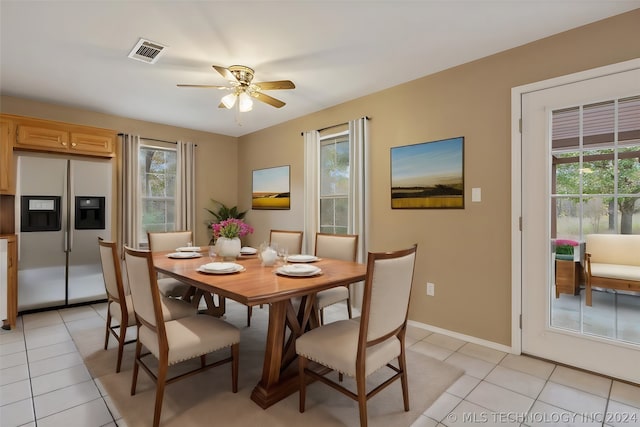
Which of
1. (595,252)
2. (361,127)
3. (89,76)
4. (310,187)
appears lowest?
(595,252)

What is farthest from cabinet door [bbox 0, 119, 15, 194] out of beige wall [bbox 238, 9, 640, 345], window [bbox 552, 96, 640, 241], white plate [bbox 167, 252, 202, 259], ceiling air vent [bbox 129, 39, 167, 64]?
window [bbox 552, 96, 640, 241]

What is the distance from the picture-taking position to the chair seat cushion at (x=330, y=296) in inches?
105

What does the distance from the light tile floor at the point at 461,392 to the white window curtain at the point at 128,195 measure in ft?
5.71

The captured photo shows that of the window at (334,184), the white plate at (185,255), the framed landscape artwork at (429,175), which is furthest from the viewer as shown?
the window at (334,184)

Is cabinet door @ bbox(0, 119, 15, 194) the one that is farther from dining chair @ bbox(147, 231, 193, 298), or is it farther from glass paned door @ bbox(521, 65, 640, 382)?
glass paned door @ bbox(521, 65, 640, 382)

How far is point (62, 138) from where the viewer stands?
3705mm

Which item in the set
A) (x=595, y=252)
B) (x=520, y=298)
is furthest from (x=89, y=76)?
(x=595, y=252)

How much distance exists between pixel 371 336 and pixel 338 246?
157 cm

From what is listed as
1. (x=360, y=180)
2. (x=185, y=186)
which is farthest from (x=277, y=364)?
(x=185, y=186)

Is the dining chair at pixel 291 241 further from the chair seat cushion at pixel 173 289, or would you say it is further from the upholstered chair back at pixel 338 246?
the chair seat cushion at pixel 173 289

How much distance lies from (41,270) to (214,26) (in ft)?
11.0

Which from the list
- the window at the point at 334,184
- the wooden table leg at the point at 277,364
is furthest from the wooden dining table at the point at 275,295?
the window at the point at 334,184

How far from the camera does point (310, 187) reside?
438cm

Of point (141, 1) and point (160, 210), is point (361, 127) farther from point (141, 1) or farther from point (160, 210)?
point (160, 210)
